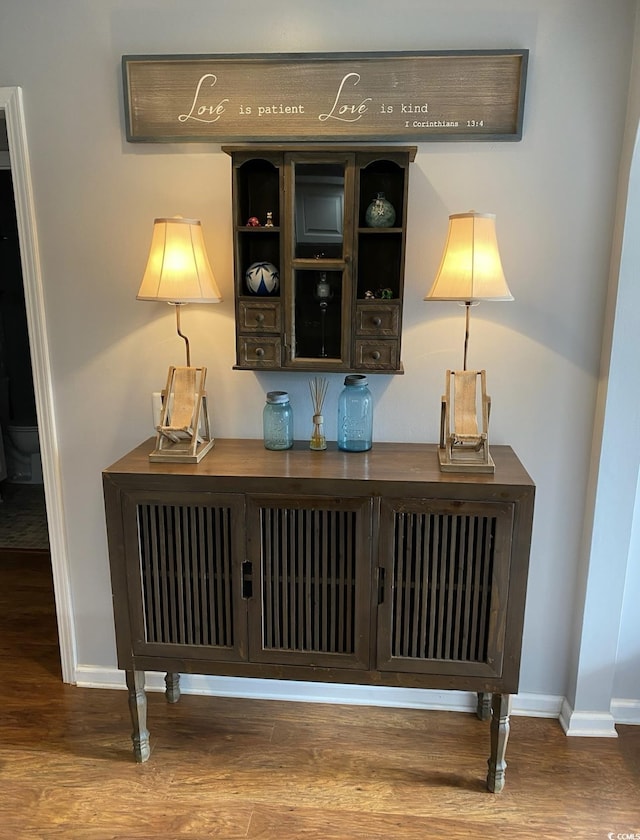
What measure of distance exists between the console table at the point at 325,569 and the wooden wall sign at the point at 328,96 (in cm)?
101

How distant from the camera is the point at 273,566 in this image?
179 cm

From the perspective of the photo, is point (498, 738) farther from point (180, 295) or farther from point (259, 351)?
point (180, 295)

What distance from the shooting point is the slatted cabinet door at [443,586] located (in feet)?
5.54

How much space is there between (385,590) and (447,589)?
0.59 ft

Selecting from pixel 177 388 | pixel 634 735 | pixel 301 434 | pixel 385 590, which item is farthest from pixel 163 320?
pixel 634 735

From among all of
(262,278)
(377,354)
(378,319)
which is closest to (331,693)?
(377,354)

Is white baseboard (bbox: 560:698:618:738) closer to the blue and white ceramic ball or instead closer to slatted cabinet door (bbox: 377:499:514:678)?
slatted cabinet door (bbox: 377:499:514:678)

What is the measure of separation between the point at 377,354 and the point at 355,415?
0.70 feet

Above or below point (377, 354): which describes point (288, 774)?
below

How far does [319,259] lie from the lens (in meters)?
1.81

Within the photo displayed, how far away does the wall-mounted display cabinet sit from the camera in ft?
5.77

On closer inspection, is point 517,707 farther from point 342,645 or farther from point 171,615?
point 171,615

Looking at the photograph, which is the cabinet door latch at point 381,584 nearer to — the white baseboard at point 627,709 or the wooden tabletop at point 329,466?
the wooden tabletop at point 329,466

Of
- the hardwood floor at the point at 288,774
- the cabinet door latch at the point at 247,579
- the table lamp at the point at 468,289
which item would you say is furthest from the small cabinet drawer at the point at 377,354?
the hardwood floor at the point at 288,774
